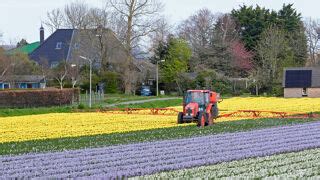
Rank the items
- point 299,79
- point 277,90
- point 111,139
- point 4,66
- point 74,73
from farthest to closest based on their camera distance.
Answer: point 277,90
point 74,73
point 299,79
point 4,66
point 111,139

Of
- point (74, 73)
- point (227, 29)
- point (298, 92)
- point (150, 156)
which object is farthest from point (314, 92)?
point (150, 156)

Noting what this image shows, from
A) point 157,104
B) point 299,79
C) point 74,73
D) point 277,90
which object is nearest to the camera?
Answer: point 157,104

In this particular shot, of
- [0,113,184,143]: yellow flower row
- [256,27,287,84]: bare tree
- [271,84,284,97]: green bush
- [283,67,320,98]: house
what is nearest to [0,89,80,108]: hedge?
[0,113,184,143]: yellow flower row

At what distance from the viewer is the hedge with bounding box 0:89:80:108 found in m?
53.4

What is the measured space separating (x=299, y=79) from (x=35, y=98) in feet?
126

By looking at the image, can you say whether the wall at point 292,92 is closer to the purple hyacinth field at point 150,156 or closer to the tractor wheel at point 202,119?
the tractor wheel at point 202,119

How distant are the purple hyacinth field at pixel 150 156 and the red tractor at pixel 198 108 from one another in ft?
20.3

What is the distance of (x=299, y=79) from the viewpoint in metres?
82.0

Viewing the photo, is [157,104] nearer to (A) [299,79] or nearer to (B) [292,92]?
(B) [292,92]

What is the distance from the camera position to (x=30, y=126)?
1344 inches

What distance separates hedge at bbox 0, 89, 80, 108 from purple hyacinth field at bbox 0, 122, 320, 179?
1233 inches

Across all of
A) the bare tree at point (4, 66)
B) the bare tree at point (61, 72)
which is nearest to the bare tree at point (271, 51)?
the bare tree at point (61, 72)

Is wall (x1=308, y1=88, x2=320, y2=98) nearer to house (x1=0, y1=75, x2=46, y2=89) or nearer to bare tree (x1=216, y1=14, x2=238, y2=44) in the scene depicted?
bare tree (x1=216, y1=14, x2=238, y2=44)

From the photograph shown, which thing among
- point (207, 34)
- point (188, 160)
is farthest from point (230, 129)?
point (207, 34)
